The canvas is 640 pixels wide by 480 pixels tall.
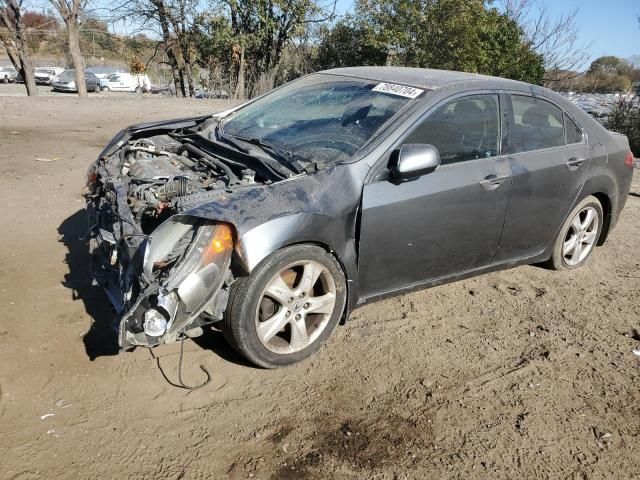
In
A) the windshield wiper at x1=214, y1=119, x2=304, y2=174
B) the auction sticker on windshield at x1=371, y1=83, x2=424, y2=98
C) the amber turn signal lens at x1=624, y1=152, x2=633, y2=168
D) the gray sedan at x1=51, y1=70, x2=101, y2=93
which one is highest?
the auction sticker on windshield at x1=371, y1=83, x2=424, y2=98

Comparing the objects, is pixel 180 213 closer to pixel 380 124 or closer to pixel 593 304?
pixel 380 124

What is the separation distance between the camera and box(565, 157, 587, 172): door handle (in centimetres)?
446

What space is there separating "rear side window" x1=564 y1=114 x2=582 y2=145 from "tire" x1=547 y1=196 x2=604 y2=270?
55cm

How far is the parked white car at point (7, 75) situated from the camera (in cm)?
3547

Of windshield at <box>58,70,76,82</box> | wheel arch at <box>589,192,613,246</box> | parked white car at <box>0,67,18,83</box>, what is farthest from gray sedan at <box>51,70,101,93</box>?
wheel arch at <box>589,192,613,246</box>

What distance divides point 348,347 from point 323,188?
1.10 metres

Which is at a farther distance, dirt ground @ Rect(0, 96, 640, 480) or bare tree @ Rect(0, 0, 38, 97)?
bare tree @ Rect(0, 0, 38, 97)

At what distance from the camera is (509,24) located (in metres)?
20.0

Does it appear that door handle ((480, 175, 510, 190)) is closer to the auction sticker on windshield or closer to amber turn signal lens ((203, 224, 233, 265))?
the auction sticker on windshield

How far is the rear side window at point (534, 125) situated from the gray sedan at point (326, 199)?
0.02 m

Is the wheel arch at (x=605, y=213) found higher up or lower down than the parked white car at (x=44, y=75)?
higher up

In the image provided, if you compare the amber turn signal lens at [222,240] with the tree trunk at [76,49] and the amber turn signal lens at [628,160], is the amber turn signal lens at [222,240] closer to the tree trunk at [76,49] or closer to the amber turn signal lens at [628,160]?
the amber turn signal lens at [628,160]

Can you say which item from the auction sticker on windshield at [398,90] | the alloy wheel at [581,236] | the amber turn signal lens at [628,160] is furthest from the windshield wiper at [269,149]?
the amber turn signal lens at [628,160]

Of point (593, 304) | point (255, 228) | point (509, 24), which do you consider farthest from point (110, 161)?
point (509, 24)
